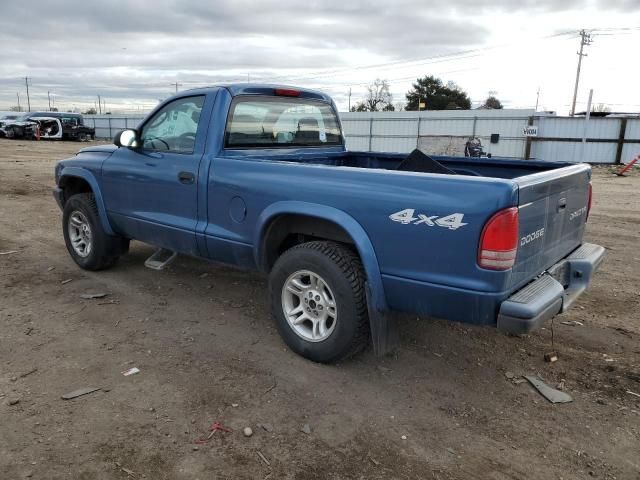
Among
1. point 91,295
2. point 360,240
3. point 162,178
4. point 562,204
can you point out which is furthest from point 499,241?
point 91,295

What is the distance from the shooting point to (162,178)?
447 cm

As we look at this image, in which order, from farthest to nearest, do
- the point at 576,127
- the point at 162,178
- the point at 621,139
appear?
the point at 576,127 < the point at 621,139 < the point at 162,178

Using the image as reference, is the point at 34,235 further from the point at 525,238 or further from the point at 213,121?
the point at 525,238

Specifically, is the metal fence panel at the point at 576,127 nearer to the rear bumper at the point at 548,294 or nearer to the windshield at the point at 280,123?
the windshield at the point at 280,123

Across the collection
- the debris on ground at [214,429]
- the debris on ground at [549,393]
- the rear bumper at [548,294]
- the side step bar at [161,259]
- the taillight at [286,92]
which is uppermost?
the taillight at [286,92]

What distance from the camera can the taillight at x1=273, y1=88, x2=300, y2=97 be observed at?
4695mm

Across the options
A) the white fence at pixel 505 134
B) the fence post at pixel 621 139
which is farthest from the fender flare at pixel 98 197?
the fence post at pixel 621 139

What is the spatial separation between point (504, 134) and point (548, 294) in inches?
981

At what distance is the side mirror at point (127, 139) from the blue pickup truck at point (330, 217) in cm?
1

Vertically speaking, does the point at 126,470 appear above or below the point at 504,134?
below

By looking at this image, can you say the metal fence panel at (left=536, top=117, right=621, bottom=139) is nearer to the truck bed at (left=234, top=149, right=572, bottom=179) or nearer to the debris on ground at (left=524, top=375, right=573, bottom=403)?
the truck bed at (left=234, top=149, right=572, bottom=179)

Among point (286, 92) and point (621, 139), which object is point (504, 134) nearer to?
point (621, 139)

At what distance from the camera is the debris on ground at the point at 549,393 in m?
3.30

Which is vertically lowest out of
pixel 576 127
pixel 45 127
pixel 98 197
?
pixel 45 127
